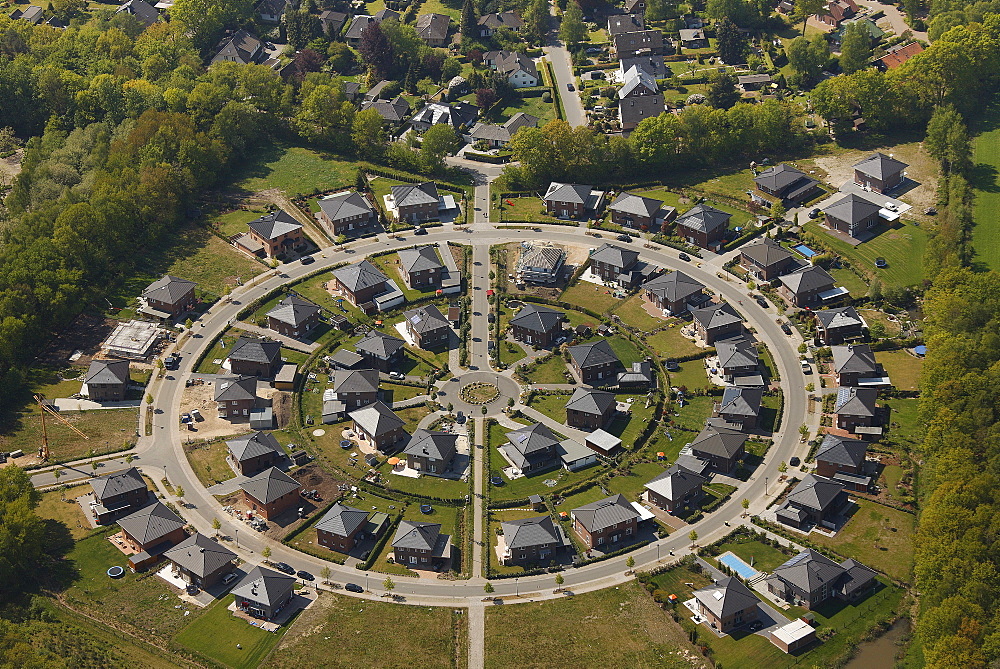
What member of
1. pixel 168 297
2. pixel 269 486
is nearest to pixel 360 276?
pixel 168 297

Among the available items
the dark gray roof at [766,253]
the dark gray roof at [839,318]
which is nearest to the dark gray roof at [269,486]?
the dark gray roof at [839,318]

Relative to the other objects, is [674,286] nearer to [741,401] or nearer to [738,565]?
[741,401]

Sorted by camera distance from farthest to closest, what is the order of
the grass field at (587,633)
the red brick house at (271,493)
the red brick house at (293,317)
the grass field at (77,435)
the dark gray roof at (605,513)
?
the red brick house at (293,317)
the grass field at (77,435)
the red brick house at (271,493)
the dark gray roof at (605,513)
the grass field at (587,633)

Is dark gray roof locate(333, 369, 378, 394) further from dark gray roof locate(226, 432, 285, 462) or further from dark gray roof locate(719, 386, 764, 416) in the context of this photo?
dark gray roof locate(719, 386, 764, 416)

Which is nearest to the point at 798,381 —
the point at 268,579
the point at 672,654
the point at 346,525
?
the point at 672,654

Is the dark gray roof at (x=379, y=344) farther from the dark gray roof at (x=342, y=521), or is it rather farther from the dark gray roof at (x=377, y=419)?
the dark gray roof at (x=342, y=521)

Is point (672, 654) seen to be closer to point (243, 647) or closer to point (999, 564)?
point (999, 564)
